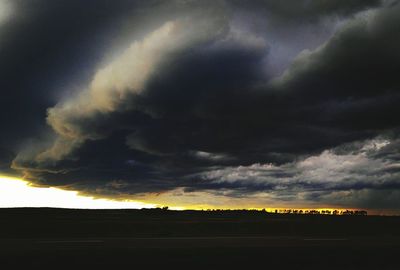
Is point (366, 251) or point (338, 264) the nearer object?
point (338, 264)

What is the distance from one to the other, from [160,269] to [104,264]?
8.62ft

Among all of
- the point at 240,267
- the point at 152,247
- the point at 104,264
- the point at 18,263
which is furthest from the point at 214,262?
the point at 18,263

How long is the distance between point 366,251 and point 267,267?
9.18 metres

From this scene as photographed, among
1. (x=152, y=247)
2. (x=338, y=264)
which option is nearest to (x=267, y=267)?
(x=338, y=264)

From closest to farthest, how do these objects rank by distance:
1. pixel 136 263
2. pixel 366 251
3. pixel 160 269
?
pixel 160 269 < pixel 136 263 < pixel 366 251

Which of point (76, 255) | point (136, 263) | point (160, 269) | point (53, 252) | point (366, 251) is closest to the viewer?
point (160, 269)

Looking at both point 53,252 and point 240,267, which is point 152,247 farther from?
point 240,267

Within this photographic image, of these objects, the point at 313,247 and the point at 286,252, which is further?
the point at 313,247

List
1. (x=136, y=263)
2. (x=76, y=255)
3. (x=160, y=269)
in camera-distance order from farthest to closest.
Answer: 1. (x=76, y=255)
2. (x=136, y=263)
3. (x=160, y=269)

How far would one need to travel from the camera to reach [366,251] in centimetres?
2369

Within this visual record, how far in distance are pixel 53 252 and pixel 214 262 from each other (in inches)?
349

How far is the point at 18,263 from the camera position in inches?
703

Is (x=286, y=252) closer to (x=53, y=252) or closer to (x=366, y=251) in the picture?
(x=366, y=251)

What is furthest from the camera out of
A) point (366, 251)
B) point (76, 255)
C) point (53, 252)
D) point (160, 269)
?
point (366, 251)
